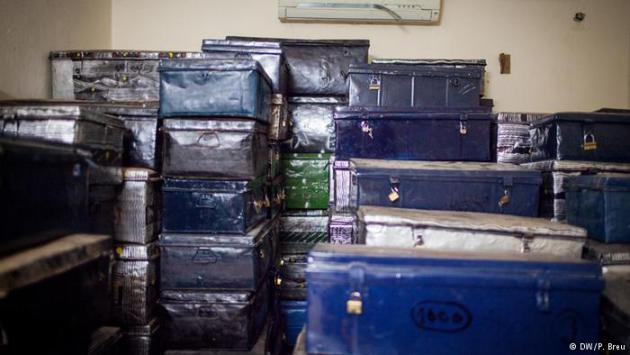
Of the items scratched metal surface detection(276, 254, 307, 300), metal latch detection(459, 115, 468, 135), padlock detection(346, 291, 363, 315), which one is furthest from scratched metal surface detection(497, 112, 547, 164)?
padlock detection(346, 291, 363, 315)

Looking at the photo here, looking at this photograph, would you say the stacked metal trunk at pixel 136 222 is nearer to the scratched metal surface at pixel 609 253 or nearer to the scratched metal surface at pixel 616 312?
the scratched metal surface at pixel 616 312

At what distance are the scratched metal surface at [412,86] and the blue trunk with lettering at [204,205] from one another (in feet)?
3.15

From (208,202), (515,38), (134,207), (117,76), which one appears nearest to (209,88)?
(208,202)

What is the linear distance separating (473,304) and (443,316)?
0.34 feet

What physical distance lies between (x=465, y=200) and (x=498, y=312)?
739mm

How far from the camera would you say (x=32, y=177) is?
1.09m

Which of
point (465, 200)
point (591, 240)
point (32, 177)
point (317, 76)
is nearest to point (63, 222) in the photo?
point (32, 177)

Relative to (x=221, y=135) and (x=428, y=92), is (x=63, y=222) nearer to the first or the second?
(x=221, y=135)

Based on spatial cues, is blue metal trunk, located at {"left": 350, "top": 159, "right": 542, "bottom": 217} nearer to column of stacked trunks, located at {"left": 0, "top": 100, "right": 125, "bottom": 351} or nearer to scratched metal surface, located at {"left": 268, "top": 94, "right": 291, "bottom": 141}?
scratched metal surface, located at {"left": 268, "top": 94, "right": 291, "bottom": 141}

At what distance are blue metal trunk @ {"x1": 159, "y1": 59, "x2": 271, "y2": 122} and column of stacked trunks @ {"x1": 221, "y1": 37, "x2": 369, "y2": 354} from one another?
2.70 ft

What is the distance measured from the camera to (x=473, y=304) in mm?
1314

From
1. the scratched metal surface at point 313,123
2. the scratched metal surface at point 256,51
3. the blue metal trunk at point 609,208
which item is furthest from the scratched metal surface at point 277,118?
the blue metal trunk at point 609,208

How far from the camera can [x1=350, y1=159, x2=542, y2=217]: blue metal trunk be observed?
195 cm

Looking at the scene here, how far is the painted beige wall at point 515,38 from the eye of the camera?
3158mm
